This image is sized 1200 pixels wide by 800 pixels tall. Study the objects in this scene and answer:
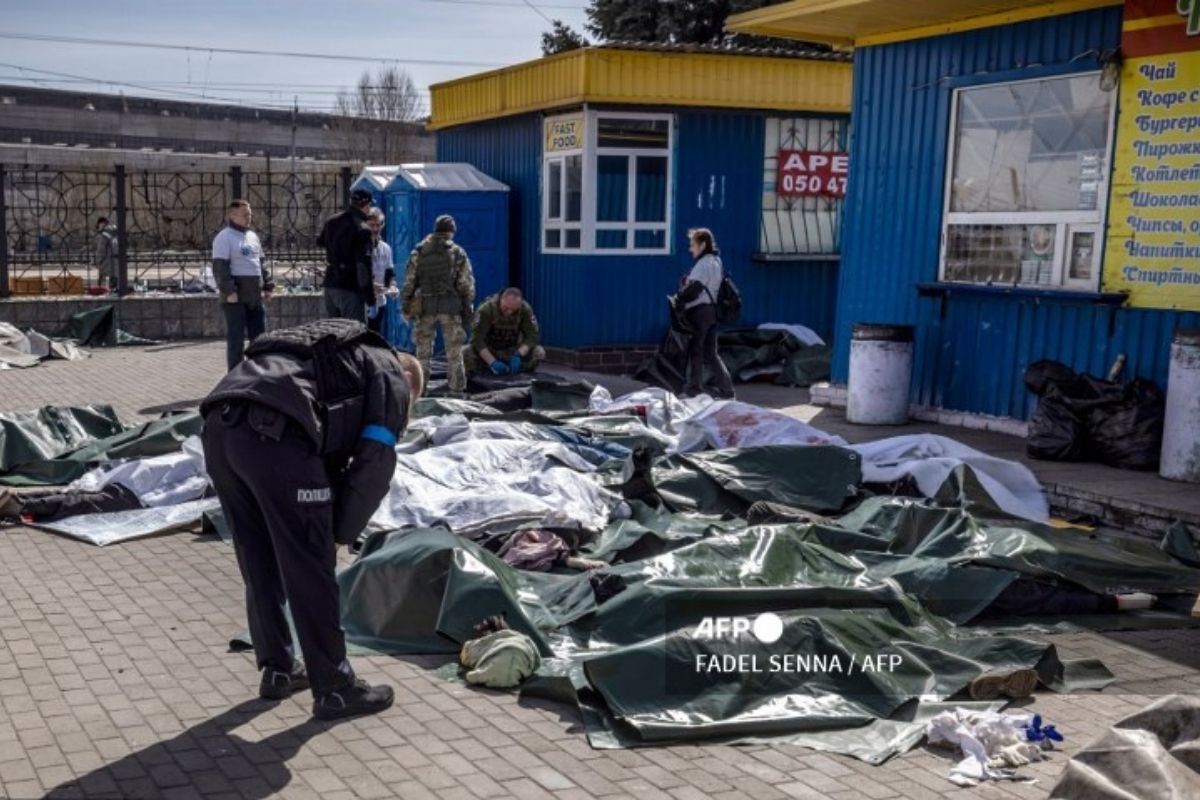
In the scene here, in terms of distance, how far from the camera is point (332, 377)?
4.57 metres

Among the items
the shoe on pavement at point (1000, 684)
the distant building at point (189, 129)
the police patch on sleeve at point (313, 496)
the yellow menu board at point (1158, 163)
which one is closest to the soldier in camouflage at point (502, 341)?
the yellow menu board at point (1158, 163)

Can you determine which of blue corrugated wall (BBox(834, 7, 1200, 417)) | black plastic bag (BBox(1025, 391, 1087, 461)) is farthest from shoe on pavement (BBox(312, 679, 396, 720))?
blue corrugated wall (BBox(834, 7, 1200, 417))

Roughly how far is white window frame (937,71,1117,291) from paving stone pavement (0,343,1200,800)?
4.10 metres

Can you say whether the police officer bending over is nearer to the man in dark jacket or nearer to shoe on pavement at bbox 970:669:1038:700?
shoe on pavement at bbox 970:669:1038:700

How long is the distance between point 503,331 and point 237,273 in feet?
9.21

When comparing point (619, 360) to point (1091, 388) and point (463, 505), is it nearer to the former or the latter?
point (1091, 388)

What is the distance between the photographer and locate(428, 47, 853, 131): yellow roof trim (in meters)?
14.1

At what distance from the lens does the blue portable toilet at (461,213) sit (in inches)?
606

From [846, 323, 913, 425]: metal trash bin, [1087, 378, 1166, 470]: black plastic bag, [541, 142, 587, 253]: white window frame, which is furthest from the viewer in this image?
[541, 142, 587, 253]: white window frame

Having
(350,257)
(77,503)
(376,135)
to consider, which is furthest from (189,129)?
(77,503)

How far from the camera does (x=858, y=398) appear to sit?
10648 mm

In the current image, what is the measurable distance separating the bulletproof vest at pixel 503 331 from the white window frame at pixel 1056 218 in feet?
13.6

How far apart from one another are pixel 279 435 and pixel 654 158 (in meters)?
11.0

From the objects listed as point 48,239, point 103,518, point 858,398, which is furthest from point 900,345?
point 48,239
